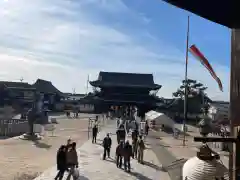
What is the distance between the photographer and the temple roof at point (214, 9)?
377 cm

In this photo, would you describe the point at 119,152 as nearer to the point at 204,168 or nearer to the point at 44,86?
the point at 204,168

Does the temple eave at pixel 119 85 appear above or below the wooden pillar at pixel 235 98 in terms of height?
above

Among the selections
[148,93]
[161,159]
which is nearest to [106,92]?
[148,93]

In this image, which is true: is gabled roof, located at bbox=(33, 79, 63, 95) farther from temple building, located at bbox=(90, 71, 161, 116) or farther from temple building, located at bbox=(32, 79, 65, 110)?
temple building, located at bbox=(90, 71, 161, 116)

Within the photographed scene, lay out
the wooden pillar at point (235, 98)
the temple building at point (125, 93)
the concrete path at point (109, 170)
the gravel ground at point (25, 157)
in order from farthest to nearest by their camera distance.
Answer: the temple building at point (125, 93) → the gravel ground at point (25, 157) → the concrete path at point (109, 170) → the wooden pillar at point (235, 98)

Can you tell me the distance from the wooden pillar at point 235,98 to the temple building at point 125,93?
64847 mm

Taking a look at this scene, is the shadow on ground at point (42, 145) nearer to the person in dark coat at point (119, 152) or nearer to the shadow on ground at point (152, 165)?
the shadow on ground at point (152, 165)

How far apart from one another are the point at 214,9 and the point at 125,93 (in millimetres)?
69286

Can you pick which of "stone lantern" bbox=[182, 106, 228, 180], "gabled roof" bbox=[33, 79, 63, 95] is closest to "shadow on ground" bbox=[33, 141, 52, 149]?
"stone lantern" bbox=[182, 106, 228, 180]

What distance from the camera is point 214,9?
398 centimetres

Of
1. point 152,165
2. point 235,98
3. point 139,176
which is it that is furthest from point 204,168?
point 152,165

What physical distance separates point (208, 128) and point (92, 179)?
880 centimetres

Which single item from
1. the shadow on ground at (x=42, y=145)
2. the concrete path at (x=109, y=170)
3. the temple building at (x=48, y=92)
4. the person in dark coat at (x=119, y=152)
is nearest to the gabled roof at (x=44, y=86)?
the temple building at (x=48, y=92)

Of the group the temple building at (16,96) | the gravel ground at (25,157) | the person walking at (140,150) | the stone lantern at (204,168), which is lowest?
the gravel ground at (25,157)
